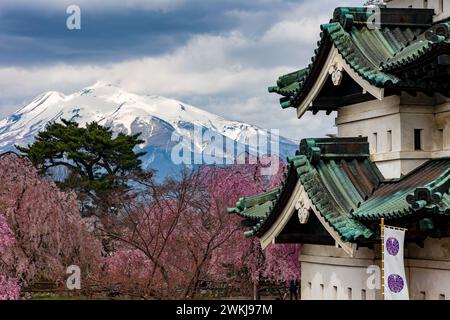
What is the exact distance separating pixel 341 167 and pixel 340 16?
3.28 m

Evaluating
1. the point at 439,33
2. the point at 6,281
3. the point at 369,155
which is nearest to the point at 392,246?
the point at 369,155

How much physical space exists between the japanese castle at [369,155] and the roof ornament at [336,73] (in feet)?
0.12

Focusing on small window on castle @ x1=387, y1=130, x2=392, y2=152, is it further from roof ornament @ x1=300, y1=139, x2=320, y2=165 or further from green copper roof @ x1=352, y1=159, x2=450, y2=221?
roof ornament @ x1=300, y1=139, x2=320, y2=165

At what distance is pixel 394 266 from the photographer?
15.6 m

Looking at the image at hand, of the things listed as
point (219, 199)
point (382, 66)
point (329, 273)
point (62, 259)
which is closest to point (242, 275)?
point (219, 199)

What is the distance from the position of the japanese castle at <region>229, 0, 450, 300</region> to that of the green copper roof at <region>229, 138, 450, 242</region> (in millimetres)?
25

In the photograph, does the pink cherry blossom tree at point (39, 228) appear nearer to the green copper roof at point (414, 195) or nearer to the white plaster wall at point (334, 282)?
the white plaster wall at point (334, 282)

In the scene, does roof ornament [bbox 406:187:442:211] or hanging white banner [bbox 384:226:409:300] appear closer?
roof ornament [bbox 406:187:442:211]

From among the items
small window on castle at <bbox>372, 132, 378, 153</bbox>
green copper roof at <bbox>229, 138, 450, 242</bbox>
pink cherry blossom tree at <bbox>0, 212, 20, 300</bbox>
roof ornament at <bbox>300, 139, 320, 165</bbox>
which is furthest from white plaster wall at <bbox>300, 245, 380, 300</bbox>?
pink cherry blossom tree at <bbox>0, 212, 20, 300</bbox>

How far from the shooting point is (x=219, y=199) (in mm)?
41000

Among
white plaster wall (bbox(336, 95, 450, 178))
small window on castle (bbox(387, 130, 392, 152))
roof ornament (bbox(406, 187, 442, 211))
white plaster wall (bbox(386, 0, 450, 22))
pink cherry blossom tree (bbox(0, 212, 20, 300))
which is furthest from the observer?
pink cherry blossom tree (bbox(0, 212, 20, 300))

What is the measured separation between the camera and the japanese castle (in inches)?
631

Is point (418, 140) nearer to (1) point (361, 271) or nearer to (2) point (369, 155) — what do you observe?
(2) point (369, 155)

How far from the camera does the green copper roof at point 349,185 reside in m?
16.0
